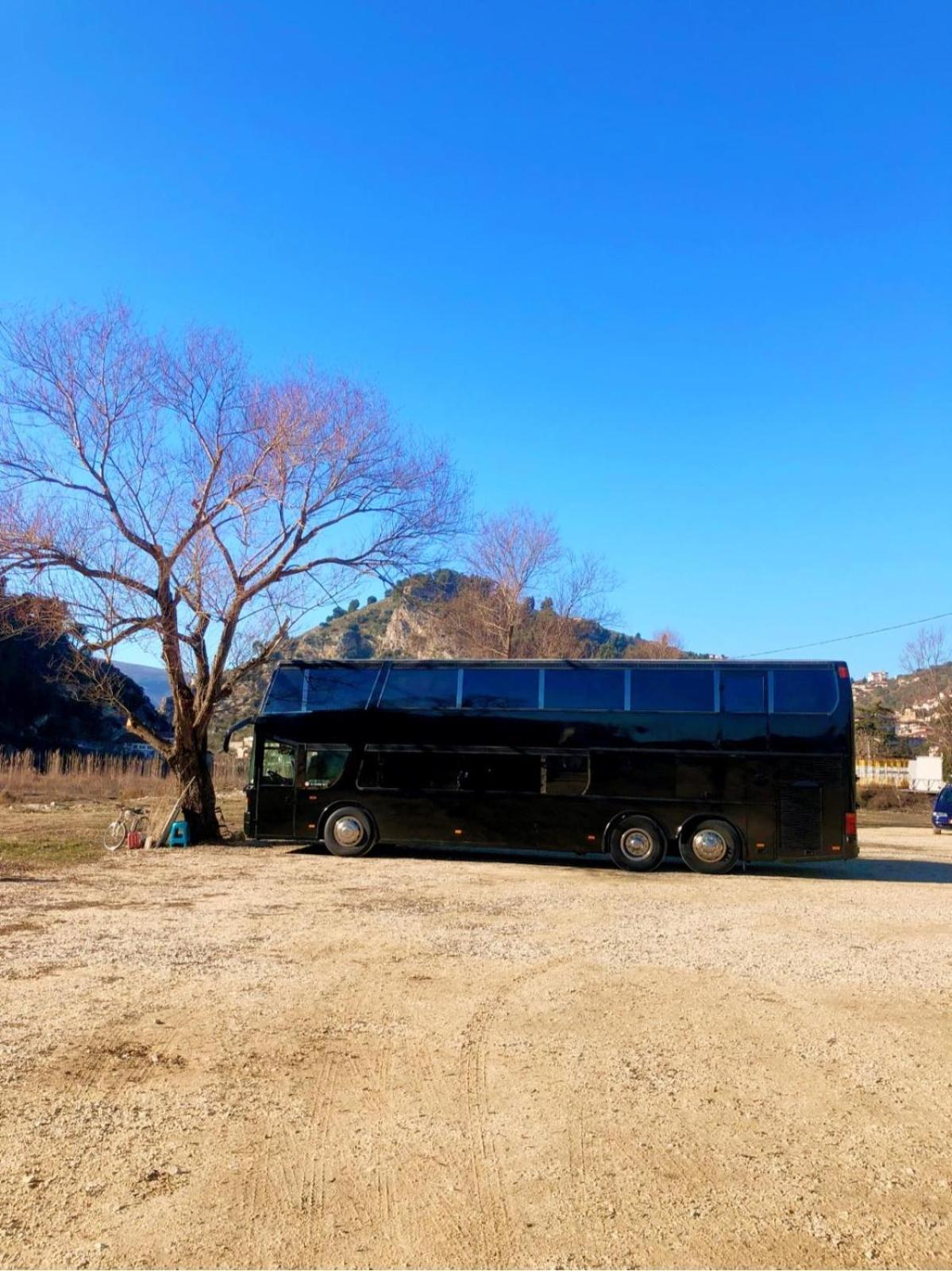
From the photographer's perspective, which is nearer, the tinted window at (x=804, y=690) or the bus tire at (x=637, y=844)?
the tinted window at (x=804, y=690)

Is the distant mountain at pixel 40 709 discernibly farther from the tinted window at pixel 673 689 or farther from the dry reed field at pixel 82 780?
the tinted window at pixel 673 689

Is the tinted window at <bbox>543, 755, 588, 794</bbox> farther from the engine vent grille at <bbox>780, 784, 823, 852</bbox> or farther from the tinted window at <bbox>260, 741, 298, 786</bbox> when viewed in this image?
the tinted window at <bbox>260, 741, 298, 786</bbox>

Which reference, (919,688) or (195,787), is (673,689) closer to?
(195,787)

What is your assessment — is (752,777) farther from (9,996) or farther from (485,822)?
(9,996)

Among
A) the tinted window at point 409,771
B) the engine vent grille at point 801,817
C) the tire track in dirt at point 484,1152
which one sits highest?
the tinted window at point 409,771

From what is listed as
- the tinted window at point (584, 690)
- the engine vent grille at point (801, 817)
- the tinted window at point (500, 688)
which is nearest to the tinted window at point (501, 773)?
the tinted window at point (500, 688)

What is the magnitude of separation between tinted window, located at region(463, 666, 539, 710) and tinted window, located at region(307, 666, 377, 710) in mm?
1885

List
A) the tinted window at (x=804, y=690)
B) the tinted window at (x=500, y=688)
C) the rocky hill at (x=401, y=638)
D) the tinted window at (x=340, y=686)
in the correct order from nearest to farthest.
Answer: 1. the tinted window at (x=804, y=690)
2. the tinted window at (x=500, y=688)
3. the tinted window at (x=340, y=686)
4. the rocky hill at (x=401, y=638)

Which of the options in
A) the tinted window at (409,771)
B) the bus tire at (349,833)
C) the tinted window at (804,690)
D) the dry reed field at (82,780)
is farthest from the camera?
the dry reed field at (82,780)

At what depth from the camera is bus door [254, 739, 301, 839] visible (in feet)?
58.1

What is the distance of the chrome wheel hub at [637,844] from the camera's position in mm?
16266

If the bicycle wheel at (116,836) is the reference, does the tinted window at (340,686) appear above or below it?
above

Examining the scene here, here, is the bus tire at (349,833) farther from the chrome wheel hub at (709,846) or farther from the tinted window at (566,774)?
the chrome wheel hub at (709,846)

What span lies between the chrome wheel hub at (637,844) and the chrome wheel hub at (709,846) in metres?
Result: 0.77
